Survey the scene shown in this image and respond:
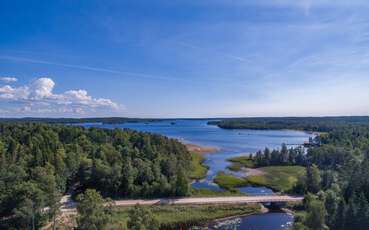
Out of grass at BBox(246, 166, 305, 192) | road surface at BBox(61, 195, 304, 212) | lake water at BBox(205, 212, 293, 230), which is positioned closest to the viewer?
lake water at BBox(205, 212, 293, 230)

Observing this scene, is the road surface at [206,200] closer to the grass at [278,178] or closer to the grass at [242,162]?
the grass at [278,178]

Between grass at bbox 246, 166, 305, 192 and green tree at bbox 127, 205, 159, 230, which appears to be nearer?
green tree at bbox 127, 205, 159, 230

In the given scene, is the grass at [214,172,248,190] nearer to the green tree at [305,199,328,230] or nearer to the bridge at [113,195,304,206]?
the bridge at [113,195,304,206]

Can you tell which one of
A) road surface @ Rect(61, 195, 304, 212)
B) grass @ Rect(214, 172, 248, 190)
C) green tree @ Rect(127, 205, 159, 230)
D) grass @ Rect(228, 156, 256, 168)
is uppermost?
green tree @ Rect(127, 205, 159, 230)

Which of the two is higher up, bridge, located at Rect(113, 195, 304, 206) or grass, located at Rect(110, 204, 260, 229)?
bridge, located at Rect(113, 195, 304, 206)

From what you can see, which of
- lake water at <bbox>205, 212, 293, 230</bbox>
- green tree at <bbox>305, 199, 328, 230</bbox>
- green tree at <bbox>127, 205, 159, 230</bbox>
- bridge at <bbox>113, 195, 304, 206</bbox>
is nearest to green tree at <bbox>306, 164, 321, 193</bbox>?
bridge at <bbox>113, 195, 304, 206</bbox>

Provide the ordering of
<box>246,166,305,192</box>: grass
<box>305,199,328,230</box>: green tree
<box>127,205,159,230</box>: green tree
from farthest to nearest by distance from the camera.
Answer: <box>246,166,305,192</box>: grass
<box>305,199,328,230</box>: green tree
<box>127,205,159,230</box>: green tree
